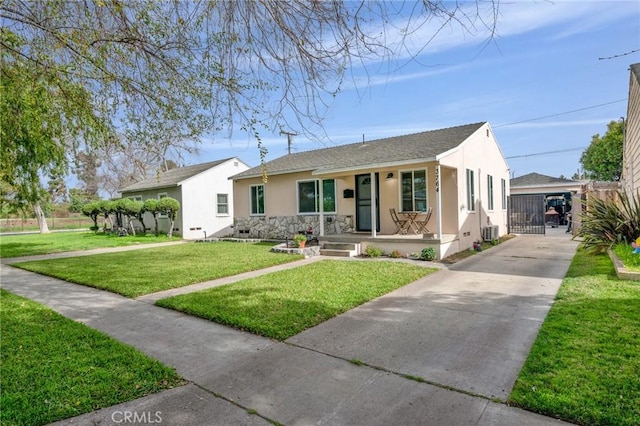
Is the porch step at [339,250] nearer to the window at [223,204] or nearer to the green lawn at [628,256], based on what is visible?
the green lawn at [628,256]

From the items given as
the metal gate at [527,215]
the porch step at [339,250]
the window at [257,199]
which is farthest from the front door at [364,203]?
the metal gate at [527,215]

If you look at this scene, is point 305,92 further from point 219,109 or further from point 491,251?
point 491,251

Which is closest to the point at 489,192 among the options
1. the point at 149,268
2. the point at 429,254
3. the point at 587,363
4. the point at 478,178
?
the point at 478,178

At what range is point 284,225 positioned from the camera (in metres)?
15.2

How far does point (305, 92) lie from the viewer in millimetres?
3139

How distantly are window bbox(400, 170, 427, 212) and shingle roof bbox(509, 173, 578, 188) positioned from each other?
18.7 metres

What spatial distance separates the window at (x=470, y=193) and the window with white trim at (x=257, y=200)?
8.73m

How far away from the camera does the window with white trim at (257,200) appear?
53.1 feet

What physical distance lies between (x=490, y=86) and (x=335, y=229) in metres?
10.2

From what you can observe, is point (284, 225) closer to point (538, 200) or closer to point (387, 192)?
point (387, 192)

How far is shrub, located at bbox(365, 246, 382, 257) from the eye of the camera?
10477 millimetres

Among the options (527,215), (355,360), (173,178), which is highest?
(173,178)

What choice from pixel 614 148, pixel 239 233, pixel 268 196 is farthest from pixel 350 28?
pixel 614 148

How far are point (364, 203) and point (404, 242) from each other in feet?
9.43
